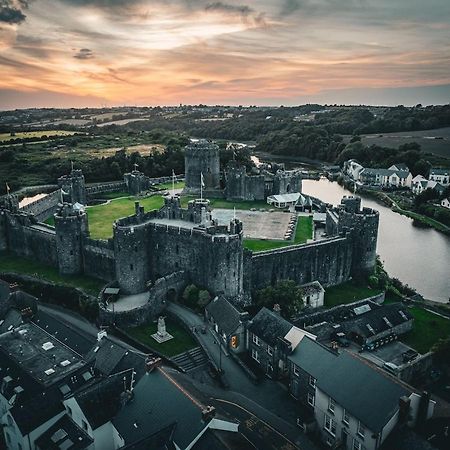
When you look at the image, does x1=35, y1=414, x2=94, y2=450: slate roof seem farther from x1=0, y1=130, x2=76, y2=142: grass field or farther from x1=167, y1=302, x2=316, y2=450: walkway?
x1=0, y1=130, x2=76, y2=142: grass field

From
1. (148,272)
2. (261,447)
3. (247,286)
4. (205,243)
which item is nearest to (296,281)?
(247,286)

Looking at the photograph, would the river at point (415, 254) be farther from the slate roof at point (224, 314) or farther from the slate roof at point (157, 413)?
the slate roof at point (157, 413)

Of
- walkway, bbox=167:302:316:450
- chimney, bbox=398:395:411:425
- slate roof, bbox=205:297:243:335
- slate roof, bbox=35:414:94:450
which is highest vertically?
chimney, bbox=398:395:411:425

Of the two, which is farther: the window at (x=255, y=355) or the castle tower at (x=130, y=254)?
the castle tower at (x=130, y=254)

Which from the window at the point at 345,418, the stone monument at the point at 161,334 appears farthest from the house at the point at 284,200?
the window at the point at 345,418

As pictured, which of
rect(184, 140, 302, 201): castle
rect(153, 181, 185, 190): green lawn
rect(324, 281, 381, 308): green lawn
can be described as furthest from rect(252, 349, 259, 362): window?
rect(153, 181, 185, 190): green lawn

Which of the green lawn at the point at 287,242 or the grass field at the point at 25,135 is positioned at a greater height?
the grass field at the point at 25,135
